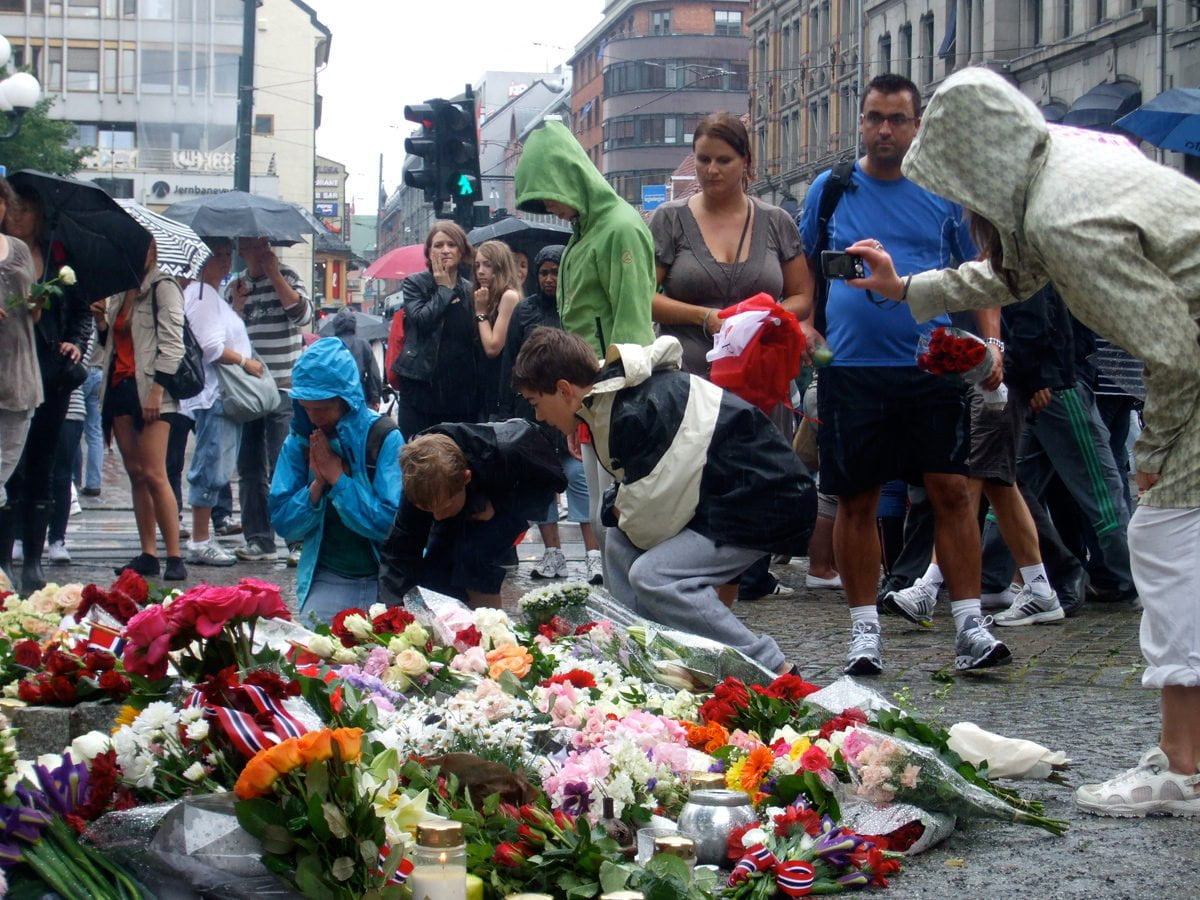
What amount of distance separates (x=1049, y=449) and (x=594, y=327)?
111 inches

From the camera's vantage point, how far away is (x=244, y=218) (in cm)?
1461

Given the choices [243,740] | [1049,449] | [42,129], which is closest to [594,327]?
[1049,449]

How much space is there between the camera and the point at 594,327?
301 inches

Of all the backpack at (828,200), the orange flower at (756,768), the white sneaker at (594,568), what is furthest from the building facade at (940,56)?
the orange flower at (756,768)

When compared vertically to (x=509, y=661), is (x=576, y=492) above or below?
above

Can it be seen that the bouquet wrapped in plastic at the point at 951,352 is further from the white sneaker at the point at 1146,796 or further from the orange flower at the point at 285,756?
the orange flower at the point at 285,756

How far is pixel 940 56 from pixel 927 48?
9.47 ft

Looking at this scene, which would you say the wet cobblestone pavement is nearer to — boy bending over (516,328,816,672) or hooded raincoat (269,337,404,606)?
boy bending over (516,328,816,672)

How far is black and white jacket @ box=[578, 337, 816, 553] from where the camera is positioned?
19.1 feet

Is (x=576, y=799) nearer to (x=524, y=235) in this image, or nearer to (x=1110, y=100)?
(x=524, y=235)

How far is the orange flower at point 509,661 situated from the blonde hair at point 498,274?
603 cm

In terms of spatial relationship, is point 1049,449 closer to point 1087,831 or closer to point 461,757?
point 1087,831

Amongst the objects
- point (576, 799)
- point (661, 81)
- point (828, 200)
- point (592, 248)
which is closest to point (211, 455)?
point (592, 248)

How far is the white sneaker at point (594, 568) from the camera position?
32.5 ft
